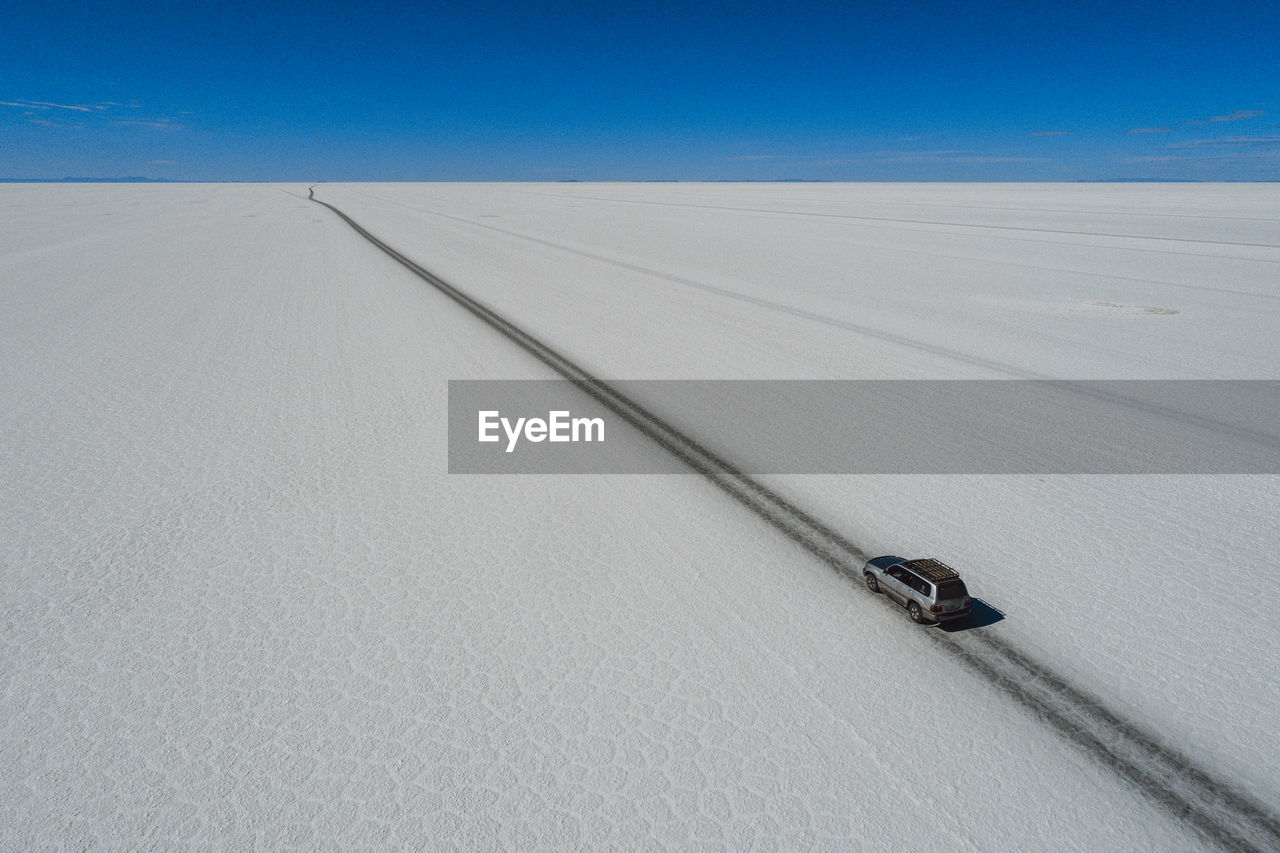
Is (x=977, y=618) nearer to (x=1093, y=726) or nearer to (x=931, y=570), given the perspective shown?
(x=931, y=570)

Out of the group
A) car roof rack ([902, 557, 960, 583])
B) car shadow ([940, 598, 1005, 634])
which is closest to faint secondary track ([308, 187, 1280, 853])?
car shadow ([940, 598, 1005, 634])

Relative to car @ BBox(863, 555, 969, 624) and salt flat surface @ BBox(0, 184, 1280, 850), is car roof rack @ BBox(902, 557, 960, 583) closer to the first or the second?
car @ BBox(863, 555, 969, 624)

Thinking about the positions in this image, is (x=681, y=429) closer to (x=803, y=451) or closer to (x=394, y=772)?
(x=803, y=451)

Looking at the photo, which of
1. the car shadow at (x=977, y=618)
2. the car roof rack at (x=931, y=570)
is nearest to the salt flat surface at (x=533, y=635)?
the car shadow at (x=977, y=618)

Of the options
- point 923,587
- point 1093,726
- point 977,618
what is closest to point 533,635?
point 923,587

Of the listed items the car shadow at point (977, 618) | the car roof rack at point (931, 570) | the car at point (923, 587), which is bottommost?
the car shadow at point (977, 618)

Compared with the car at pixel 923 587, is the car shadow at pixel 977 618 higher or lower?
lower

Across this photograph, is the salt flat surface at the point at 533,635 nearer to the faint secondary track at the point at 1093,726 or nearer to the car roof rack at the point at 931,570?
the faint secondary track at the point at 1093,726

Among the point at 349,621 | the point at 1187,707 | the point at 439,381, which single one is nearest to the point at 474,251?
the point at 439,381

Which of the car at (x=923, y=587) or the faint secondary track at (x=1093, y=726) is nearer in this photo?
the faint secondary track at (x=1093, y=726)
